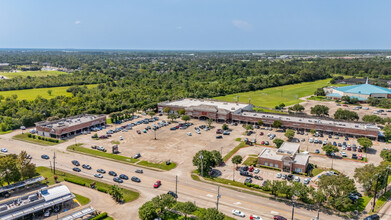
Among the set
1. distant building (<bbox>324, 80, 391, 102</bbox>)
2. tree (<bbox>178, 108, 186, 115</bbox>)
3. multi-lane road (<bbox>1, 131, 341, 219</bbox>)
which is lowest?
multi-lane road (<bbox>1, 131, 341, 219</bbox>)

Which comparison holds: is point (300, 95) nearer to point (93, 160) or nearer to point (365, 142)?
point (365, 142)

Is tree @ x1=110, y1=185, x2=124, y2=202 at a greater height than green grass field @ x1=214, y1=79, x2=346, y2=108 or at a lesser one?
lesser

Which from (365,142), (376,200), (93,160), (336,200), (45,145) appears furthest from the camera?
(45,145)

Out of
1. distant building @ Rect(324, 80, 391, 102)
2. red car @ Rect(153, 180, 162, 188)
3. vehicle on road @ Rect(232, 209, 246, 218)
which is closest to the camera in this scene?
vehicle on road @ Rect(232, 209, 246, 218)

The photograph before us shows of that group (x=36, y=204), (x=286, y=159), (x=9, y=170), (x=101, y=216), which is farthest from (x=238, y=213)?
(x=9, y=170)

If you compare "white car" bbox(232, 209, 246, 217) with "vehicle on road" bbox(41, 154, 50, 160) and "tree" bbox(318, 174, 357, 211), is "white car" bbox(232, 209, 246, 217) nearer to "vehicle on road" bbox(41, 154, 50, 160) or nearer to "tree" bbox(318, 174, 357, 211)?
"tree" bbox(318, 174, 357, 211)

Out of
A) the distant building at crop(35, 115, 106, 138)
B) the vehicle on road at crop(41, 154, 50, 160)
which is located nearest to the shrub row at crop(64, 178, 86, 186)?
the vehicle on road at crop(41, 154, 50, 160)

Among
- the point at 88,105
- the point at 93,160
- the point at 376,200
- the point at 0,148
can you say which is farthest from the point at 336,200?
the point at 88,105
